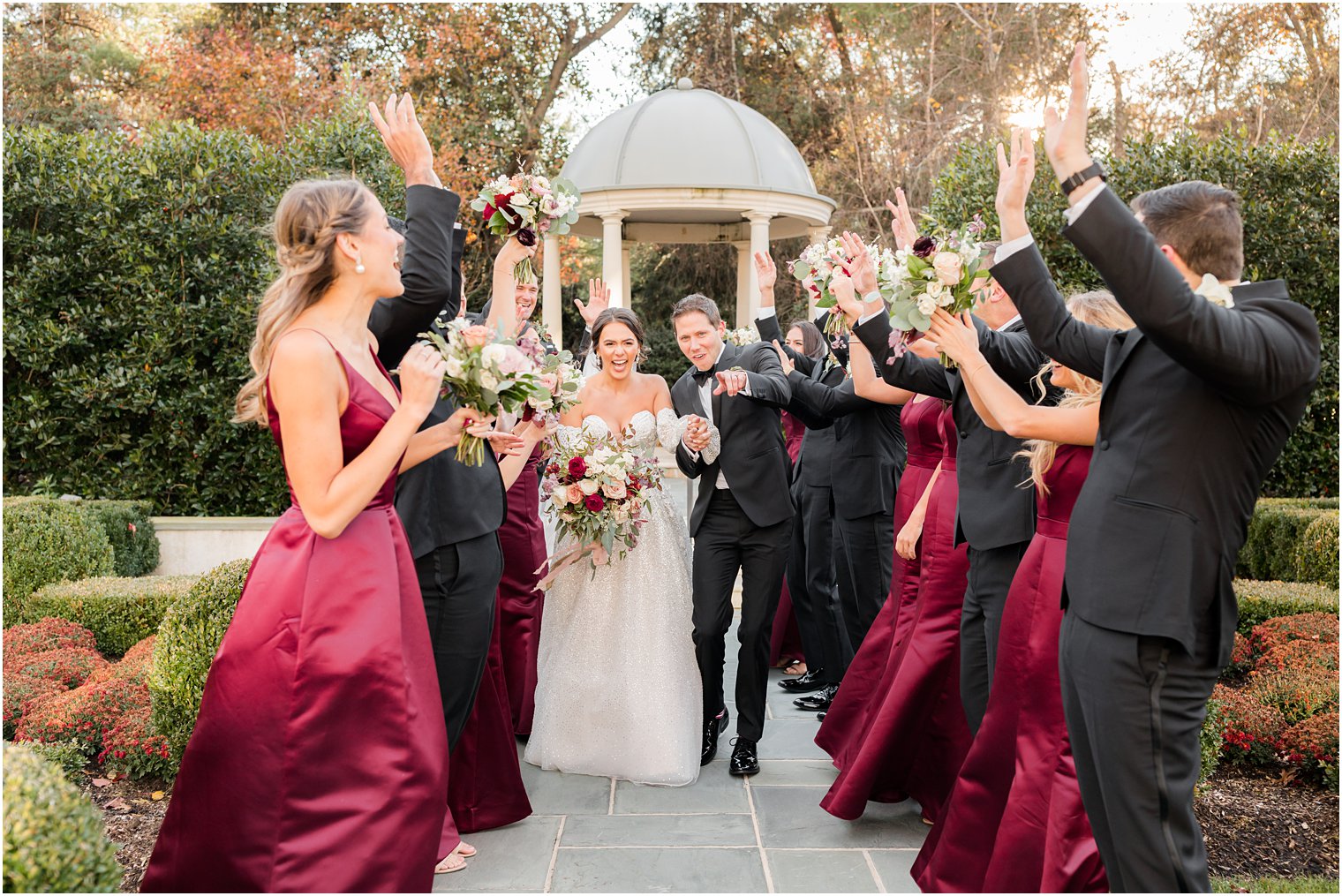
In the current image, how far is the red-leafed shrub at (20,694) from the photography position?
17.9ft

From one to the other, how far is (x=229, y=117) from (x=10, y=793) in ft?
62.5

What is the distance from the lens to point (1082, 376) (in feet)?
10.8

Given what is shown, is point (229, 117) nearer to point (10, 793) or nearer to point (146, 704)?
point (146, 704)

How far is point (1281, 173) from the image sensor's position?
31.9 ft

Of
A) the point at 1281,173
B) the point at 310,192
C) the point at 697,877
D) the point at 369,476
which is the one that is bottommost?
the point at 697,877

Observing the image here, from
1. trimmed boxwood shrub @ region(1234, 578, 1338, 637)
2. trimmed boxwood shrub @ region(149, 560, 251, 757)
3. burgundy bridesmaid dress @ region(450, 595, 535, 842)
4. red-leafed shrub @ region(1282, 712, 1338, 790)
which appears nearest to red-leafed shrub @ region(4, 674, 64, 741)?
trimmed boxwood shrub @ region(149, 560, 251, 757)

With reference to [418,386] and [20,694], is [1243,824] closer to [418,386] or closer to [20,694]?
[418,386]

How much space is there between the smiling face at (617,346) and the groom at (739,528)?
31 cm

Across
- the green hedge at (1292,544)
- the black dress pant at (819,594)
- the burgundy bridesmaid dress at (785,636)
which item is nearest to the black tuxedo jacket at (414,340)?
the black dress pant at (819,594)

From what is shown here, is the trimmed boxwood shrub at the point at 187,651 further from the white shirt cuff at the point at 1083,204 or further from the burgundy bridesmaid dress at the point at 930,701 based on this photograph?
the white shirt cuff at the point at 1083,204

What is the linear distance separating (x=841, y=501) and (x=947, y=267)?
119 inches

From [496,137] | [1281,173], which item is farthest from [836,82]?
[1281,173]

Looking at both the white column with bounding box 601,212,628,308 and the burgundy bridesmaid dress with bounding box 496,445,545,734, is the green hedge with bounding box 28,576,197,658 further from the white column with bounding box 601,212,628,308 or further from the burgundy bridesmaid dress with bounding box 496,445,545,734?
the white column with bounding box 601,212,628,308

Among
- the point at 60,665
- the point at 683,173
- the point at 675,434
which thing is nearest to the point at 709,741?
the point at 675,434
